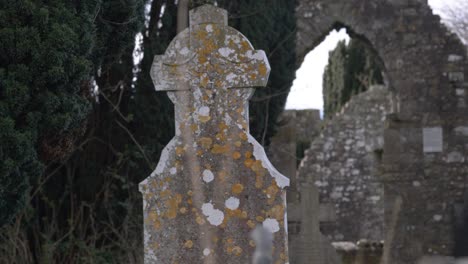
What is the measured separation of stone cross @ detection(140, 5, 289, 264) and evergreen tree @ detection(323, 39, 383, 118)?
22803mm

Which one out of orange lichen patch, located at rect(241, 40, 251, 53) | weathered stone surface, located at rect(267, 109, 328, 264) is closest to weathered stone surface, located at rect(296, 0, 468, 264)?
weathered stone surface, located at rect(267, 109, 328, 264)

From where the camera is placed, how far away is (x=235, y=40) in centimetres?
431

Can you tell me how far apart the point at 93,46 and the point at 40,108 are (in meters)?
0.77

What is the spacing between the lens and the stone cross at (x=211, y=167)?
162 inches

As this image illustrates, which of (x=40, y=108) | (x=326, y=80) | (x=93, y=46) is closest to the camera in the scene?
(x=40, y=108)

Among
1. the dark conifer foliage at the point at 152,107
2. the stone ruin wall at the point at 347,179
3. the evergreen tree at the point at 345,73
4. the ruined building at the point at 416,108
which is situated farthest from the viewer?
the evergreen tree at the point at 345,73

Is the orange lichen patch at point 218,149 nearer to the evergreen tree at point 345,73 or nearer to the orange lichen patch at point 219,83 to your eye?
the orange lichen patch at point 219,83

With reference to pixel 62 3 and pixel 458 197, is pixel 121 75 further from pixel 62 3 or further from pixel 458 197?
pixel 458 197

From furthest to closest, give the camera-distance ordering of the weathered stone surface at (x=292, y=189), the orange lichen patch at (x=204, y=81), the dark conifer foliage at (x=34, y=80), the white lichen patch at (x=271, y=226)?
the weathered stone surface at (x=292, y=189) < the dark conifer foliage at (x=34, y=80) < the orange lichen patch at (x=204, y=81) < the white lichen patch at (x=271, y=226)

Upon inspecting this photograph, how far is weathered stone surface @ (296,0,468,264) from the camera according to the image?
Answer: 12773 mm

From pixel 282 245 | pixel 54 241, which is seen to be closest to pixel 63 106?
pixel 282 245

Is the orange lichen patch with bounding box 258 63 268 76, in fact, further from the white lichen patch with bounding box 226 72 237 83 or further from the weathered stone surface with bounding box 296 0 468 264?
the weathered stone surface with bounding box 296 0 468 264

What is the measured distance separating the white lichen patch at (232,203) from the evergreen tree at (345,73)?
23.0 meters

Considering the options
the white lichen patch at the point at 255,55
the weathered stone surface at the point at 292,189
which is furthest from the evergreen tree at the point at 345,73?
the white lichen patch at the point at 255,55
